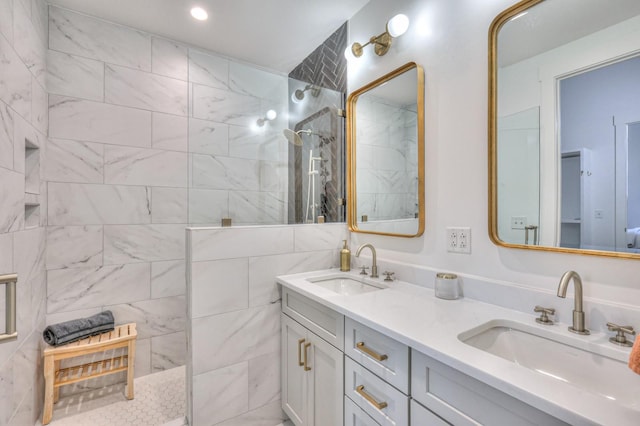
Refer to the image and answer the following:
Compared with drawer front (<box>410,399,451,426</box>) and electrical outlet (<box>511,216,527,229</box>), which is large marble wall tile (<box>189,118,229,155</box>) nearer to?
electrical outlet (<box>511,216,527,229</box>)

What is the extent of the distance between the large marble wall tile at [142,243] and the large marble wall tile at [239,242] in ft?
3.24

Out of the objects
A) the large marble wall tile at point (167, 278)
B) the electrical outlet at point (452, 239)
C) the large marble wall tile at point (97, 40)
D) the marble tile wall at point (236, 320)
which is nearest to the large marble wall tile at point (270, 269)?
the marble tile wall at point (236, 320)

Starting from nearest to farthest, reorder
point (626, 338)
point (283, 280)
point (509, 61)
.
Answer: point (626, 338) < point (509, 61) < point (283, 280)

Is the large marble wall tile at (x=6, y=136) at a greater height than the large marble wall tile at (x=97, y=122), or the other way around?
the large marble wall tile at (x=97, y=122)

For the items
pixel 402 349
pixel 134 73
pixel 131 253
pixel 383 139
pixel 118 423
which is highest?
pixel 134 73

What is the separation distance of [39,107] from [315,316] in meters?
2.09

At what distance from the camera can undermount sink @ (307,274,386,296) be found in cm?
167

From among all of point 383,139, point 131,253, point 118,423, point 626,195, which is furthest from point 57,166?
point 626,195

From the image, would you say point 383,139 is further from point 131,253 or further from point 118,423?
point 118,423

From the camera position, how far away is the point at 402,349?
0.97 meters

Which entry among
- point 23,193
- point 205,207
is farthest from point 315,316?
point 23,193

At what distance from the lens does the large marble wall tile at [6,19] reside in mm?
1312

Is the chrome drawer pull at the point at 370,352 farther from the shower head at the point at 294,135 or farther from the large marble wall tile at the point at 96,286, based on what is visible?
the large marble wall tile at the point at 96,286

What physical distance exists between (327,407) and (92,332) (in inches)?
64.2
